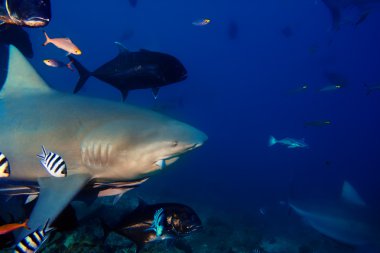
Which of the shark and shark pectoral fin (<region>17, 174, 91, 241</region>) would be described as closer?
shark pectoral fin (<region>17, 174, 91, 241</region>)

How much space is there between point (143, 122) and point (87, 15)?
179759 mm

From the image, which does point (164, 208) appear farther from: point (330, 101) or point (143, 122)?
point (330, 101)

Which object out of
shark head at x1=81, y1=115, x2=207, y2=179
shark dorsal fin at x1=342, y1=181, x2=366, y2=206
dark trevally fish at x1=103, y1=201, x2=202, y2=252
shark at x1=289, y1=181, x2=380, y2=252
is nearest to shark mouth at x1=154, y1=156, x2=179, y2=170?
shark head at x1=81, y1=115, x2=207, y2=179

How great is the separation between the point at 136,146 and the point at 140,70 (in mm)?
1963

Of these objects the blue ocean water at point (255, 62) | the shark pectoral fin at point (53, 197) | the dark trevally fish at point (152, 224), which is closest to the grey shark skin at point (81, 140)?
the shark pectoral fin at point (53, 197)

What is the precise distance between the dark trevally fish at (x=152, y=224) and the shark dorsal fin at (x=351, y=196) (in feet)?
20.0

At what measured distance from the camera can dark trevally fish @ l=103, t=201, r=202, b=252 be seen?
389 cm

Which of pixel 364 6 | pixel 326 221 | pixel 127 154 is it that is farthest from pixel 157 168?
pixel 364 6

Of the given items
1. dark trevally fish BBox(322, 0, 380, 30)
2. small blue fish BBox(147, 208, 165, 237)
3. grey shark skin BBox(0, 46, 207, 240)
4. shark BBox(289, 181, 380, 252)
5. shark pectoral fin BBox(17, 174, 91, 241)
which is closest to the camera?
shark pectoral fin BBox(17, 174, 91, 241)

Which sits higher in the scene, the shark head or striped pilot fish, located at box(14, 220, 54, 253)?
the shark head

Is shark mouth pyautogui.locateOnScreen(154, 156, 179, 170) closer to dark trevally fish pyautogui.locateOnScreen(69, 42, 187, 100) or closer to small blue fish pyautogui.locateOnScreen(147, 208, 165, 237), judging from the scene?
small blue fish pyautogui.locateOnScreen(147, 208, 165, 237)

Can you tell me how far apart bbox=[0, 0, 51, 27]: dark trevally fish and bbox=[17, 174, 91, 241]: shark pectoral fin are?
172 cm

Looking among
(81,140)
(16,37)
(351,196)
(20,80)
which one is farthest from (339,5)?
(81,140)

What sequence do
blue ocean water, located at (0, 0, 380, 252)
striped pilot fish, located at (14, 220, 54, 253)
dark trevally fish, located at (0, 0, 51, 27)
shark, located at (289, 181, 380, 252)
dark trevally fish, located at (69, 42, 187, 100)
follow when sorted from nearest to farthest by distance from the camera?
dark trevally fish, located at (0, 0, 51, 27) → striped pilot fish, located at (14, 220, 54, 253) → dark trevally fish, located at (69, 42, 187, 100) → shark, located at (289, 181, 380, 252) → blue ocean water, located at (0, 0, 380, 252)
